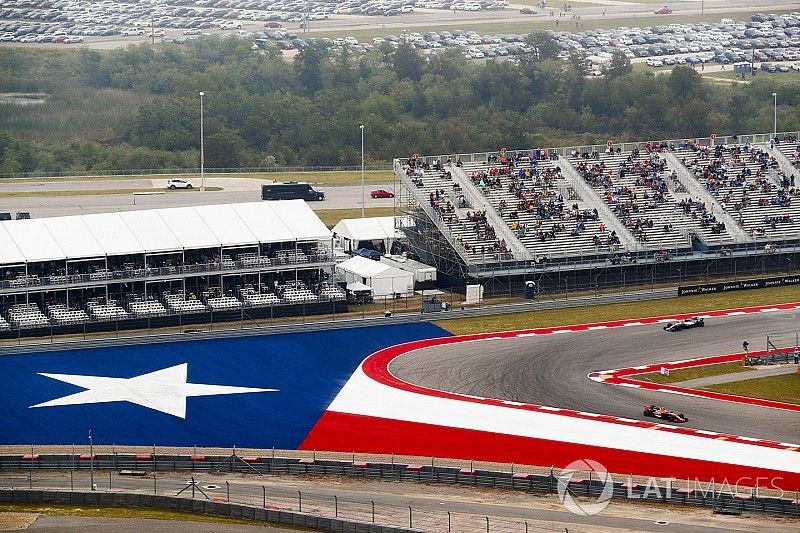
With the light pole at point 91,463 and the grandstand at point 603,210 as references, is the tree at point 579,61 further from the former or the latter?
the light pole at point 91,463

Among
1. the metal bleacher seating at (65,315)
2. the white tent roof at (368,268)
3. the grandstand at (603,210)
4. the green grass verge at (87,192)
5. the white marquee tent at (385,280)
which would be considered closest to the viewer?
the metal bleacher seating at (65,315)

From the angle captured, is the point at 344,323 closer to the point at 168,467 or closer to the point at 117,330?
the point at 117,330

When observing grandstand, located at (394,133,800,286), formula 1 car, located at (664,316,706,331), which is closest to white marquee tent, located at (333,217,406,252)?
grandstand, located at (394,133,800,286)

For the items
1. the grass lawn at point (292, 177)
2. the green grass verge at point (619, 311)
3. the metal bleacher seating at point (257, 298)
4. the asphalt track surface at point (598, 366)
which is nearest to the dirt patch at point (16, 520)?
the asphalt track surface at point (598, 366)

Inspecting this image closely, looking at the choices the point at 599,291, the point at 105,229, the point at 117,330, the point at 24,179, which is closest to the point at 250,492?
the point at 117,330

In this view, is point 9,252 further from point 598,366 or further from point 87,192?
point 87,192

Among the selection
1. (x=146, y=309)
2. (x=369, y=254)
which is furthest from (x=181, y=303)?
(x=369, y=254)
